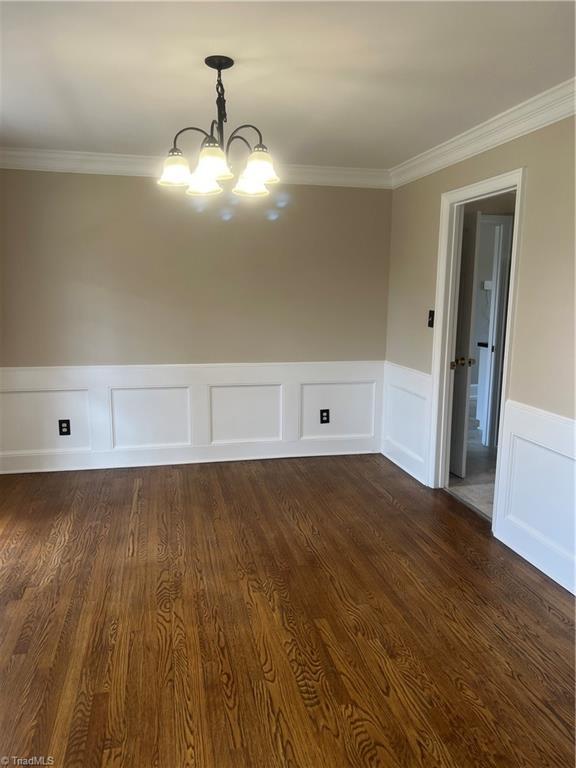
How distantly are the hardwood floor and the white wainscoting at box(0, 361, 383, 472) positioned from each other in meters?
0.66

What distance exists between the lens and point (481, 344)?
5195 mm

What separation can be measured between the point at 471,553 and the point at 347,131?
8.49 ft

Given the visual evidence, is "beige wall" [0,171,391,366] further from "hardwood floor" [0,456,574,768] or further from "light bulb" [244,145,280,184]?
"light bulb" [244,145,280,184]

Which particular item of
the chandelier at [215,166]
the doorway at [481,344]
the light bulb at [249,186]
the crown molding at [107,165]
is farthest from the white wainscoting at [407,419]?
the chandelier at [215,166]

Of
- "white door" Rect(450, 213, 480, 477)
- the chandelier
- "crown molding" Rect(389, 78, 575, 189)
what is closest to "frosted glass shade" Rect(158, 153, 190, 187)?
the chandelier

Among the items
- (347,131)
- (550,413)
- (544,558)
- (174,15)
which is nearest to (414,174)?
(347,131)

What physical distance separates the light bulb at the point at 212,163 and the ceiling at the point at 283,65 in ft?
1.31

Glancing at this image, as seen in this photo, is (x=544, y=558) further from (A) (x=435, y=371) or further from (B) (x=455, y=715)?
(A) (x=435, y=371)

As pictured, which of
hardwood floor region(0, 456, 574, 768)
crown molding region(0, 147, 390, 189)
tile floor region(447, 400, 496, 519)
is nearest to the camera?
hardwood floor region(0, 456, 574, 768)

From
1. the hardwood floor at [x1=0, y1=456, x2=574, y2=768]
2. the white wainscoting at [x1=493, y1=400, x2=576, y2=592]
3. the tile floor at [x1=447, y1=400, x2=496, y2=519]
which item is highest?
the white wainscoting at [x1=493, y1=400, x2=576, y2=592]

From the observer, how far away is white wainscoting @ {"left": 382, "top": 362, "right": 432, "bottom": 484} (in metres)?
3.98

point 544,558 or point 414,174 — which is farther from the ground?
point 414,174

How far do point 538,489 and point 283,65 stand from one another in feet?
7.84

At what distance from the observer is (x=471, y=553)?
2959 millimetres
